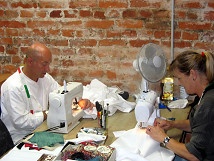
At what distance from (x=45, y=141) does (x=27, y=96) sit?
67 cm

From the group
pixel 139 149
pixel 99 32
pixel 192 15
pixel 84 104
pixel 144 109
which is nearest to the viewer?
pixel 139 149

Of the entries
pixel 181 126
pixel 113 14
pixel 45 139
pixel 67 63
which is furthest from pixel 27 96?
pixel 181 126

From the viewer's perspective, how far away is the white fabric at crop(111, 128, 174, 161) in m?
1.57

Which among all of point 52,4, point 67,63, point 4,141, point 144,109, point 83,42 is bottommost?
point 4,141

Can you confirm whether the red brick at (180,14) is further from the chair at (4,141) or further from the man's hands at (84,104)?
the chair at (4,141)

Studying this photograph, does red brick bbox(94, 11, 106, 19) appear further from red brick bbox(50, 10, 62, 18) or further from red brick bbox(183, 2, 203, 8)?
red brick bbox(183, 2, 203, 8)

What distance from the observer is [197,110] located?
1.59 m

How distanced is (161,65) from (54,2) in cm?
142

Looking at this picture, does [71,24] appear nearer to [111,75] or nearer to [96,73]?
[96,73]

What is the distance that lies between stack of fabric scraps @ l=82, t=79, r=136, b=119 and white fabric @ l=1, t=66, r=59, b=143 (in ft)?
1.38

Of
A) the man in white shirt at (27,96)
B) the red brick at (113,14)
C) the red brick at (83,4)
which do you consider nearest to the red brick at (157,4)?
the red brick at (113,14)

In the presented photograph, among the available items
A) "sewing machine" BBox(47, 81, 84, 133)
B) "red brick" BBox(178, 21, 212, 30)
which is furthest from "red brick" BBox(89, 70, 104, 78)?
"red brick" BBox(178, 21, 212, 30)

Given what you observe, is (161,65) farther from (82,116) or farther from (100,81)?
(100,81)

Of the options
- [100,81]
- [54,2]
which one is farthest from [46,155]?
[54,2]
